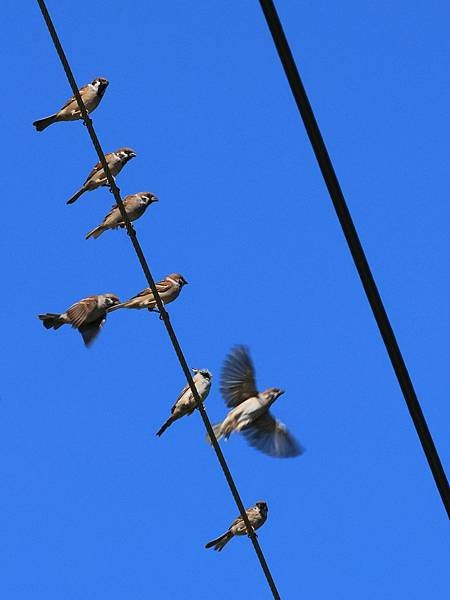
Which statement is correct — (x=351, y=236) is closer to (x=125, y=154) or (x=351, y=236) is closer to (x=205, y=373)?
(x=205, y=373)

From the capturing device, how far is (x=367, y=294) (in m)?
4.12

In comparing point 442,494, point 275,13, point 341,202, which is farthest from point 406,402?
point 275,13

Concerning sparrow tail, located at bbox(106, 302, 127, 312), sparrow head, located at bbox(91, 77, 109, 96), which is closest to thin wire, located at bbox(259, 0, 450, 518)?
sparrow tail, located at bbox(106, 302, 127, 312)

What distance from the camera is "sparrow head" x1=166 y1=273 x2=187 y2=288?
1305cm

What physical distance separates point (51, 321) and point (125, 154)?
2.95 metres

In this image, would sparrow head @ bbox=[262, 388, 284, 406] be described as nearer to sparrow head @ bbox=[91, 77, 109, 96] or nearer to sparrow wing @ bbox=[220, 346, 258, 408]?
sparrow wing @ bbox=[220, 346, 258, 408]

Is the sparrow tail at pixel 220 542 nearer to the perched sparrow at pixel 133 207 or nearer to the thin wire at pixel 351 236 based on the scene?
the perched sparrow at pixel 133 207

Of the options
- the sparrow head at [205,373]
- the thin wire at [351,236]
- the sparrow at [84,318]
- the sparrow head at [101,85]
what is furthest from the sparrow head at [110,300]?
the thin wire at [351,236]

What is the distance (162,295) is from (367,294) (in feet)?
28.9

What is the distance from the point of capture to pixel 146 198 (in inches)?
515

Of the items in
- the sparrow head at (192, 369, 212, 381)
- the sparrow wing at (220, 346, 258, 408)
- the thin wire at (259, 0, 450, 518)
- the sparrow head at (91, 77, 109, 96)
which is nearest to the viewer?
the thin wire at (259, 0, 450, 518)

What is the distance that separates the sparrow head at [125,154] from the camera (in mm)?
13703

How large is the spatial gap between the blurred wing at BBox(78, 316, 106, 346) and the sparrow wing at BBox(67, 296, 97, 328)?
0.05 metres

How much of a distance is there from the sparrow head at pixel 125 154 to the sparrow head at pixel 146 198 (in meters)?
0.76
